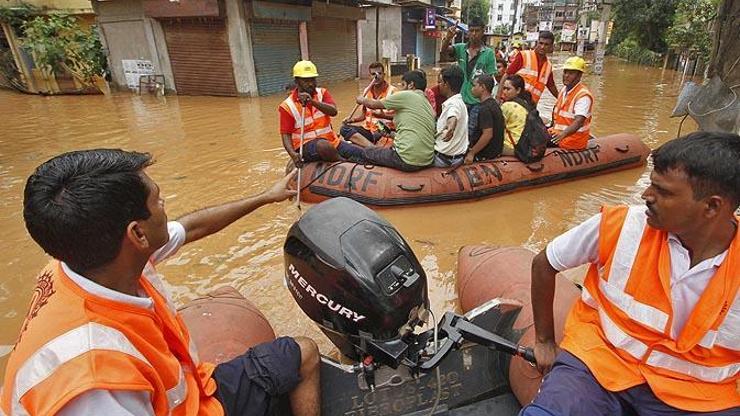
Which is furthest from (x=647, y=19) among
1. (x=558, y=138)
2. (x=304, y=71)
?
(x=304, y=71)

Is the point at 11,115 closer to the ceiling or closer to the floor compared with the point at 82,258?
closer to the floor

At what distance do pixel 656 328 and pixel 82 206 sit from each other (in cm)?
170

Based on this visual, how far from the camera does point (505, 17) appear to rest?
87.4 metres

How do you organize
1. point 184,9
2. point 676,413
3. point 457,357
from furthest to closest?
point 184,9 → point 457,357 → point 676,413

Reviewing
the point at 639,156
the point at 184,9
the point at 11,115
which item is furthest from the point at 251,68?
the point at 639,156

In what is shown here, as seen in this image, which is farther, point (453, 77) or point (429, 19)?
point (429, 19)

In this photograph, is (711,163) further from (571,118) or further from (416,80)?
(571,118)

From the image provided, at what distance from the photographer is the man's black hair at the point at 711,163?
132 cm

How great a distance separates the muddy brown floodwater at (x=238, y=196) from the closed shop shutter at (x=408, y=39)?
46.4ft

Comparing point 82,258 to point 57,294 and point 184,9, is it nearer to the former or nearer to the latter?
point 57,294

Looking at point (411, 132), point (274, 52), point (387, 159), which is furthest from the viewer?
point (274, 52)

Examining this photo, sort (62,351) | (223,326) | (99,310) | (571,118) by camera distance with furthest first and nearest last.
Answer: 1. (571,118)
2. (223,326)
3. (99,310)
4. (62,351)

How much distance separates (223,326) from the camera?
2055 millimetres

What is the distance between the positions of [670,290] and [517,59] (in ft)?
20.3
